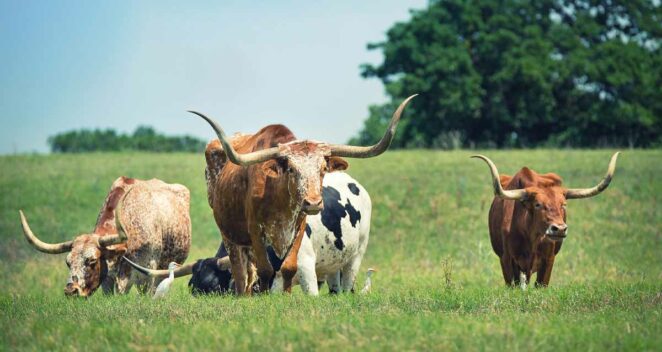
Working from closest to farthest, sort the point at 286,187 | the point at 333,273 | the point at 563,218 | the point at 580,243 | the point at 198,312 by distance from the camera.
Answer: the point at 198,312 < the point at 286,187 < the point at 563,218 < the point at 333,273 < the point at 580,243

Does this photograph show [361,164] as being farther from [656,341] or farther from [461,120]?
[656,341]

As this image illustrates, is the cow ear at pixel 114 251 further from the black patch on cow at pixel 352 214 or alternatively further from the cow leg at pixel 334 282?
the black patch on cow at pixel 352 214

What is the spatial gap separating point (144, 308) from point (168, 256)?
5.25 meters

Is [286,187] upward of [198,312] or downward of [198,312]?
upward

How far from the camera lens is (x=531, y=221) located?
13.5m

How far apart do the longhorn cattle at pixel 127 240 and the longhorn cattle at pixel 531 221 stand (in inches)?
192

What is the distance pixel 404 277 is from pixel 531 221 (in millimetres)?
5876

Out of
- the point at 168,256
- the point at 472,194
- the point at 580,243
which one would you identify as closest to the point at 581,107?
the point at 472,194

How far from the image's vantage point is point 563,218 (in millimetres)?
13289

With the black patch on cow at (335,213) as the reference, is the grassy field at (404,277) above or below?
below

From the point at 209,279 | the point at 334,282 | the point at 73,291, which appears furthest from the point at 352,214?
the point at 73,291

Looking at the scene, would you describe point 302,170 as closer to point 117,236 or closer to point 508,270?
point 508,270

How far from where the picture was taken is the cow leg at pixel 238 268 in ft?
40.1

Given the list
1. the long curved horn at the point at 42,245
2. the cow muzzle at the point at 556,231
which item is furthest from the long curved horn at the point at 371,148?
the long curved horn at the point at 42,245
